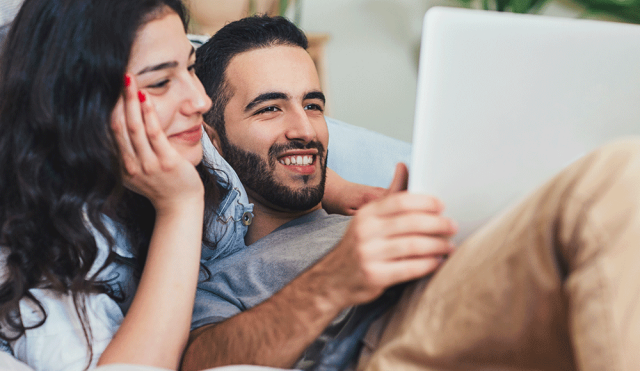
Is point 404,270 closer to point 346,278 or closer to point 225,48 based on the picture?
point 346,278

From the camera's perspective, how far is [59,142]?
944mm

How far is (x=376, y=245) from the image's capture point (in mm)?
618

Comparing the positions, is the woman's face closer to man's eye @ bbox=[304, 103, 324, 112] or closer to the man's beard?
the man's beard

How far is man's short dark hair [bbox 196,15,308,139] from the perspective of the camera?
1.50 meters

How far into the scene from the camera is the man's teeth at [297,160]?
1.42 m

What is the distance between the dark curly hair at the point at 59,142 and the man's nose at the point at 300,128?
1.68ft

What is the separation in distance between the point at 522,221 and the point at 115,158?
0.74 meters

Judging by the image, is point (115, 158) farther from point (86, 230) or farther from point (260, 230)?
point (260, 230)

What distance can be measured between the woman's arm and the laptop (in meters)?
0.50

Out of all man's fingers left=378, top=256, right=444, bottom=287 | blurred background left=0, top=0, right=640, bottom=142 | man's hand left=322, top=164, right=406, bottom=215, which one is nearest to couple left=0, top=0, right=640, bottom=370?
man's fingers left=378, top=256, right=444, bottom=287

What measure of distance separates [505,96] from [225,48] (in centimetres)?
111

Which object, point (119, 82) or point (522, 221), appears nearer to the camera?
point (522, 221)

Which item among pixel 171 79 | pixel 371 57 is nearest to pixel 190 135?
pixel 171 79

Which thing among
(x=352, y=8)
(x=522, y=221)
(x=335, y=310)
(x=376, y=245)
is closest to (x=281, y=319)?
(x=335, y=310)
